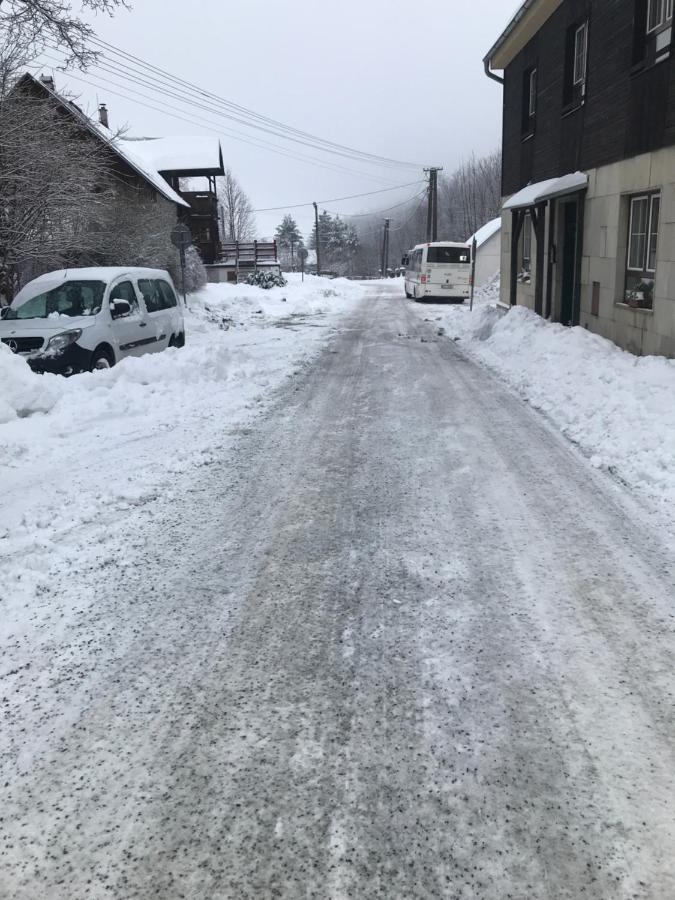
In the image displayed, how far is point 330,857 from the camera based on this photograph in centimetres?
228

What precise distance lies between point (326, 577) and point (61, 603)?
1523mm

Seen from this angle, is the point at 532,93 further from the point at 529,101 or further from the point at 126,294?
the point at 126,294

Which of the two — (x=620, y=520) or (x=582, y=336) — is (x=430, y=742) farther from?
(x=582, y=336)

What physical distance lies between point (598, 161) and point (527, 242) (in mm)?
6997

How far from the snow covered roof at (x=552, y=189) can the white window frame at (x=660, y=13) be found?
9.56 feet

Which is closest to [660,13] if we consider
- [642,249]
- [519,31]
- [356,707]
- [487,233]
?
[642,249]

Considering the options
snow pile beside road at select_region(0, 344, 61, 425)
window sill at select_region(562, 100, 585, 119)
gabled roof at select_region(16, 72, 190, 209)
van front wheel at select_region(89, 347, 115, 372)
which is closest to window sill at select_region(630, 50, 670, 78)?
window sill at select_region(562, 100, 585, 119)

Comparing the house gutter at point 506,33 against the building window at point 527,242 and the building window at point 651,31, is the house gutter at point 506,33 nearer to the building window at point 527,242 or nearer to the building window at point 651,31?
the building window at point 527,242

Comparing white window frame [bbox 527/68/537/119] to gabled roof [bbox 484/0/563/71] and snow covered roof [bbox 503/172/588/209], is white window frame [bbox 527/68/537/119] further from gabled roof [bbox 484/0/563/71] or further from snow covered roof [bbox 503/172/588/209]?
snow covered roof [bbox 503/172/588/209]

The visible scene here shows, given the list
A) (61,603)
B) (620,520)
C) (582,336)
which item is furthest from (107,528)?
(582,336)

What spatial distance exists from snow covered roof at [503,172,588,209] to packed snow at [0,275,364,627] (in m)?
5.95

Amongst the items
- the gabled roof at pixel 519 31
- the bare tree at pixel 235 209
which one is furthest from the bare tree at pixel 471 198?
the gabled roof at pixel 519 31

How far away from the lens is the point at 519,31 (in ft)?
56.5

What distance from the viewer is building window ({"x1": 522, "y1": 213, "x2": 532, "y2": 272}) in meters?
19.2
